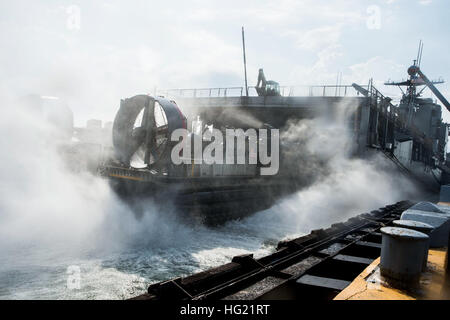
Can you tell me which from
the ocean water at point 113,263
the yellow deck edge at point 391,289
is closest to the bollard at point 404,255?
the yellow deck edge at point 391,289

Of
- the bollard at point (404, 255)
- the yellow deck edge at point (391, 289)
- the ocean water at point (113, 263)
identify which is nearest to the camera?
the yellow deck edge at point (391, 289)

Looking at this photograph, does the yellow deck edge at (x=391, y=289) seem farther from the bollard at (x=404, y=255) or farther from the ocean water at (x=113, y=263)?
the ocean water at (x=113, y=263)

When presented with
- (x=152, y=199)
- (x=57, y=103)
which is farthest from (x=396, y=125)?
(x=57, y=103)

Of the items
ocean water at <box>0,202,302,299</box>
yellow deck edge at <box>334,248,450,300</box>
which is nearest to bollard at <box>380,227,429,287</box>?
yellow deck edge at <box>334,248,450,300</box>

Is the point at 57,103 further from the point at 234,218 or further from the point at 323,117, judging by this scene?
the point at 323,117

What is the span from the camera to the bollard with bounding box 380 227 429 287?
3.54 metres

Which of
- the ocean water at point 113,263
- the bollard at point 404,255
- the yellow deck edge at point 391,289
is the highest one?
the bollard at point 404,255

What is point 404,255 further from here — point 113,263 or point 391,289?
point 113,263

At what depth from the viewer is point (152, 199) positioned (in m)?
11.1

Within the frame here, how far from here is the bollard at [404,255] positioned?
3.54m

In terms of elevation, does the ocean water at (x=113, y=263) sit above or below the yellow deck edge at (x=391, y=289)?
below

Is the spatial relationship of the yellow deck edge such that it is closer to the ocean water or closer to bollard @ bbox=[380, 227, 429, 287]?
bollard @ bbox=[380, 227, 429, 287]

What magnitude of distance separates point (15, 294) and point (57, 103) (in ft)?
31.5

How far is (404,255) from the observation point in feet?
11.8
